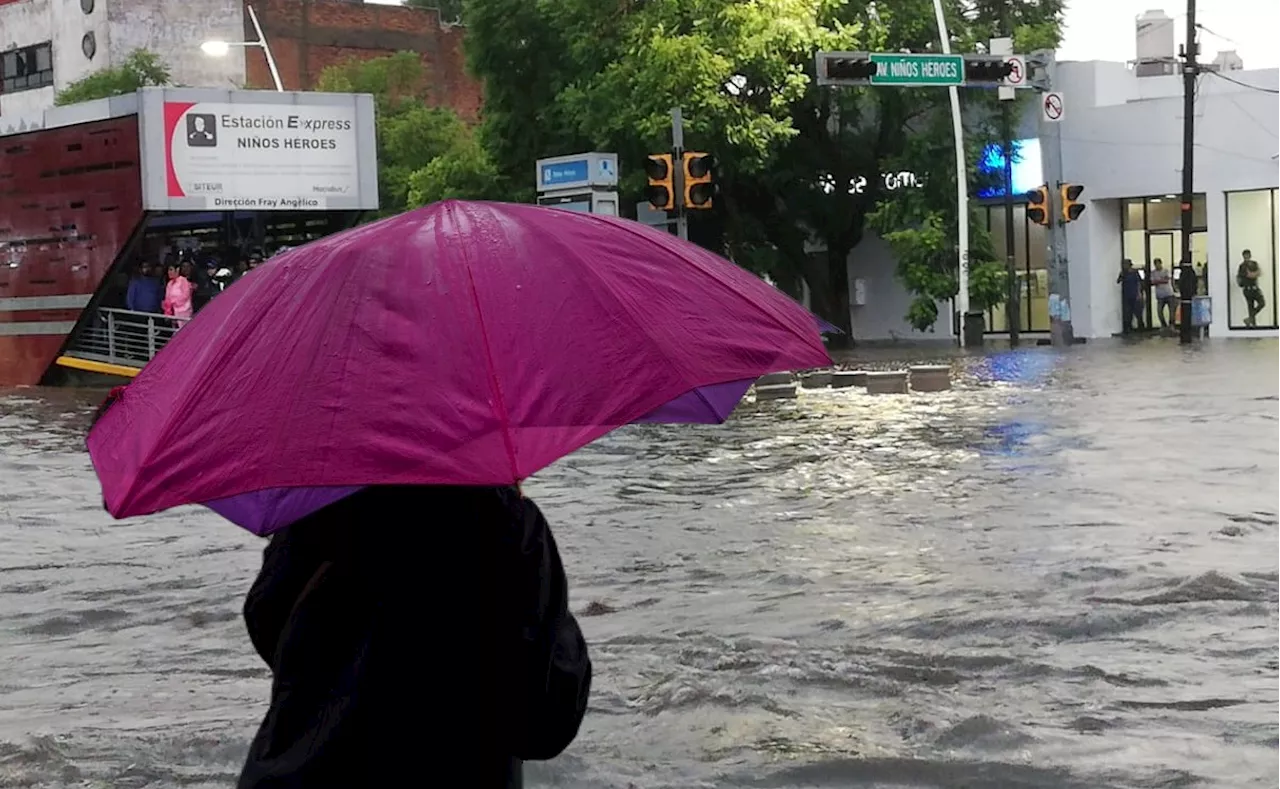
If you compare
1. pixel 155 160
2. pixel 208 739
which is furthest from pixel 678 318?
pixel 155 160

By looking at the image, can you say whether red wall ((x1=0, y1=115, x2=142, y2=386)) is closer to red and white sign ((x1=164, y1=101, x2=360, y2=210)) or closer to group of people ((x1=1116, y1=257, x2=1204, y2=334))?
red and white sign ((x1=164, y1=101, x2=360, y2=210))

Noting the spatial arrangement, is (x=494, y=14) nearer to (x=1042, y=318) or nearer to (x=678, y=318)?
(x=1042, y=318)

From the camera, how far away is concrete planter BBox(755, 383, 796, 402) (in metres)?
21.7

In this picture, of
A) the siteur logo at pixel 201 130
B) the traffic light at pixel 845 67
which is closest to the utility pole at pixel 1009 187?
the traffic light at pixel 845 67

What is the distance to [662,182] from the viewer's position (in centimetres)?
2297

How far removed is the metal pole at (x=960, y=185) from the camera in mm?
35094

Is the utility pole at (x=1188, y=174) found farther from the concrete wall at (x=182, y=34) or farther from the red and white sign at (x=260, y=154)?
the concrete wall at (x=182, y=34)

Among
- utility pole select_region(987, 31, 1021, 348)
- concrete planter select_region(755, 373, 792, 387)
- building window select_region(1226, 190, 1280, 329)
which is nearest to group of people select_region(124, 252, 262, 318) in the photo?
concrete planter select_region(755, 373, 792, 387)

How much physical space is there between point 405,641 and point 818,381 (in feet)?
69.5

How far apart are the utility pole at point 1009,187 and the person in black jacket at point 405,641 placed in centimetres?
3274

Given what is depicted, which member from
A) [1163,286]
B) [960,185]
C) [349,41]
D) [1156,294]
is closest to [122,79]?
[349,41]

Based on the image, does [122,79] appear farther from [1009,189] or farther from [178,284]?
[178,284]

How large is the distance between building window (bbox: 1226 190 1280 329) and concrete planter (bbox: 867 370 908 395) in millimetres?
18178

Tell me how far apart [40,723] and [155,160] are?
19688 mm
